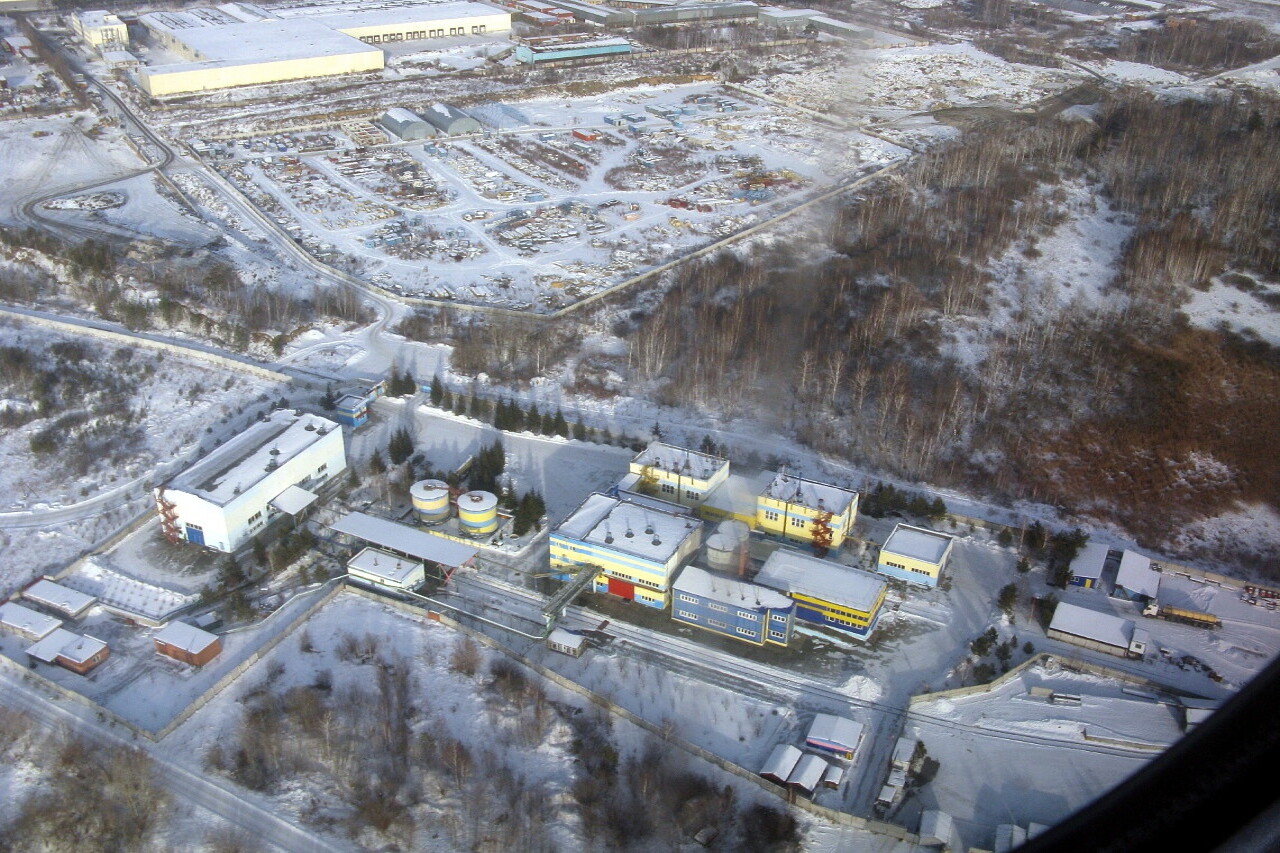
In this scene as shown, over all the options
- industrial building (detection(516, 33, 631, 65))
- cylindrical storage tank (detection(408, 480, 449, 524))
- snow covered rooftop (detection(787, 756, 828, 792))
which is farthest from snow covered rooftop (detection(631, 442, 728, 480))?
industrial building (detection(516, 33, 631, 65))

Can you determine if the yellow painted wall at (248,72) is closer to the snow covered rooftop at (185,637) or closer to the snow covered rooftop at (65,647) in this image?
the snow covered rooftop at (65,647)

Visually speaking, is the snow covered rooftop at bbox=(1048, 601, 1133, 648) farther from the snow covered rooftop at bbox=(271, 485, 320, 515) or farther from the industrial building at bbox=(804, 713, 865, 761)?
the snow covered rooftop at bbox=(271, 485, 320, 515)

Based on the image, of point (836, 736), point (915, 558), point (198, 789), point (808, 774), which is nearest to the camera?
point (198, 789)

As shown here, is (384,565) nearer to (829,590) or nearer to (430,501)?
(430,501)

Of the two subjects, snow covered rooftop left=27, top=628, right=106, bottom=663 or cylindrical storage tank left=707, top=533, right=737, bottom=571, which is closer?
snow covered rooftop left=27, top=628, right=106, bottom=663

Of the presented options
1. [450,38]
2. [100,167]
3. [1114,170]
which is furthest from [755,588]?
[450,38]

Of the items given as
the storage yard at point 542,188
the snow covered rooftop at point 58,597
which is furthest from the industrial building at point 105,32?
the snow covered rooftop at point 58,597

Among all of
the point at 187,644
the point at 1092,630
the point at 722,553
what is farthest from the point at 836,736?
the point at 187,644
